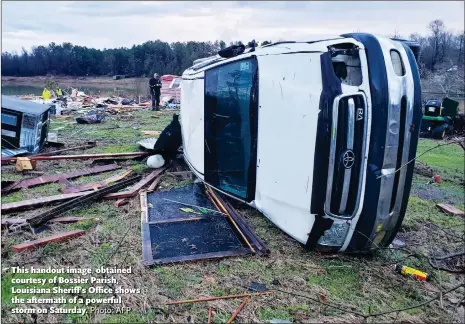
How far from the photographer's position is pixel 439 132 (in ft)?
38.2

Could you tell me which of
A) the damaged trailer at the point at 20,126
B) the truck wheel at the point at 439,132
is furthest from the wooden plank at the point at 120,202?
the truck wheel at the point at 439,132

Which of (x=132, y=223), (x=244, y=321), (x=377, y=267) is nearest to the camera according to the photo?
(x=244, y=321)

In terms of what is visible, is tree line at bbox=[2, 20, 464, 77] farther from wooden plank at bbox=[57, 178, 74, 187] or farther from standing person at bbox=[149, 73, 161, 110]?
wooden plank at bbox=[57, 178, 74, 187]

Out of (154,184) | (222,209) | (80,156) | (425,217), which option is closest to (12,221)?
(154,184)

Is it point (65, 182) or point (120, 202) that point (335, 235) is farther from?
point (65, 182)

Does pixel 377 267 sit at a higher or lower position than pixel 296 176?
lower

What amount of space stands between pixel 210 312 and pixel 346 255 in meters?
1.50

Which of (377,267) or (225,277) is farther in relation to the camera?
(377,267)

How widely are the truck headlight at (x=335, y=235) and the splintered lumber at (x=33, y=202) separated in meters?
3.10

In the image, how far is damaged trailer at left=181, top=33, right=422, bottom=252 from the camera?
2.92 m

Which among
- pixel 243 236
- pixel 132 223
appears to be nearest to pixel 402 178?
pixel 243 236

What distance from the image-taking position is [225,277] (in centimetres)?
301

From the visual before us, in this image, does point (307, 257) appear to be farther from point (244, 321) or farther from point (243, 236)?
point (244, 321)

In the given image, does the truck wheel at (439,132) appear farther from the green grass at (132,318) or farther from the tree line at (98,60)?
the tree line at (98,60)
